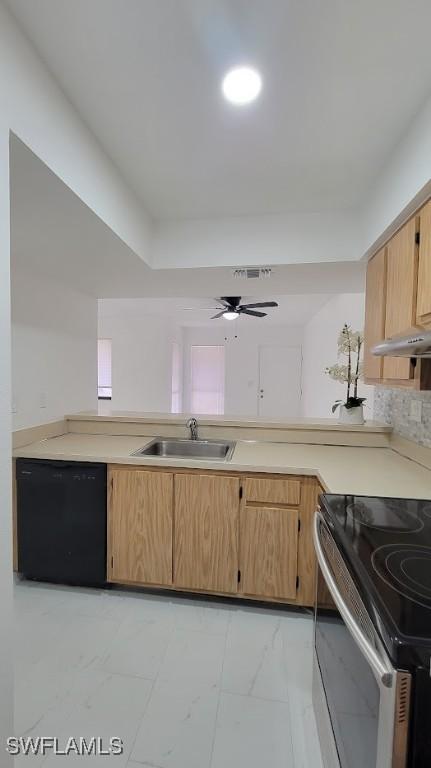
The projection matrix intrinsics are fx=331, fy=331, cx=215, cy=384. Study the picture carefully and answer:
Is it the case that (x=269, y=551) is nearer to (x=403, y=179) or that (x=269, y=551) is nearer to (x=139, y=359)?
(x=403, y=179)

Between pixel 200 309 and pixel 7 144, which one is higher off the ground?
pixel 200 309

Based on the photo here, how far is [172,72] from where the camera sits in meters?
1.14

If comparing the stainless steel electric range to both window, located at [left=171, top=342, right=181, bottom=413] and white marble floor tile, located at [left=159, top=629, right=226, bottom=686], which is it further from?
window, located at [left=171, top=342, right=181, bottom=413]

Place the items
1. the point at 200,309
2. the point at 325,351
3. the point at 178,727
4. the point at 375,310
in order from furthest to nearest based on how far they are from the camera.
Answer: the point at 200,309
the point at 325,351
the point at 375,310
the point at 178,727

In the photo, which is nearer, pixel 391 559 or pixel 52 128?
pixel 391 559

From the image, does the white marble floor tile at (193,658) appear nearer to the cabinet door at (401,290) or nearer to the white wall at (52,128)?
the cabinet door at (401,290)

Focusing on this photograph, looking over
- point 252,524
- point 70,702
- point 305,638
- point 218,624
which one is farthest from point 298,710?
point 70,702

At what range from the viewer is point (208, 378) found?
24.8 feet

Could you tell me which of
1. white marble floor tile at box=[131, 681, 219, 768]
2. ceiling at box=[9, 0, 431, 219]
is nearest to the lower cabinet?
white marble floor tile at box=[131, 681, 219, 768]

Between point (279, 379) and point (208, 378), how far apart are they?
1603 mm

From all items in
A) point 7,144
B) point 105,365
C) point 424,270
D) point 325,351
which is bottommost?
point 105,365

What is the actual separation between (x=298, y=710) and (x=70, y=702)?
93cm

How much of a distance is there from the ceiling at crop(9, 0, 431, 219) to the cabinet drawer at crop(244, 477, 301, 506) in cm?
164

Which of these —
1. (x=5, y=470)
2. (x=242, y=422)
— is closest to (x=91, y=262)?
(x=242, y=422)
